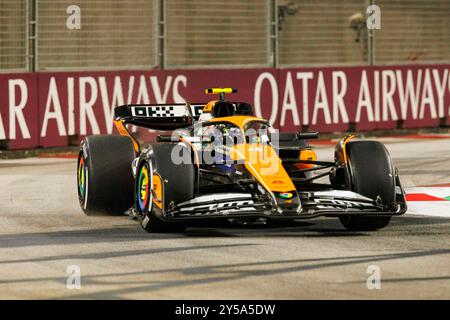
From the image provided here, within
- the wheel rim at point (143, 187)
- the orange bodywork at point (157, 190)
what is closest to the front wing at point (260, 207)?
the orange bodywork at point (157, 190)

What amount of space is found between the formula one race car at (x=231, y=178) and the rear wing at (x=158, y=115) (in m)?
0.88

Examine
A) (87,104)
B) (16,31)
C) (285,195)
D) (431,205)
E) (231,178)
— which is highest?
(16,31)

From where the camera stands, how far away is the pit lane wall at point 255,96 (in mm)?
20953

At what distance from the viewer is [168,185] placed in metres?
12.1

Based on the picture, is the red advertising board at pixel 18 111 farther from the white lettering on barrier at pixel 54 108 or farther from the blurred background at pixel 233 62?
the white lettering on barrier at pixel 54 108

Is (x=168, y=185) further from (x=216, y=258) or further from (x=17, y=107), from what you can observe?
(x=17, y=107)

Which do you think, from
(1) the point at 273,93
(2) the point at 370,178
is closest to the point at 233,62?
(1) the point at 273,93

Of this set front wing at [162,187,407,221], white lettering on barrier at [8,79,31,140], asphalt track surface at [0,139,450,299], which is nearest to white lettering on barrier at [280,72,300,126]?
white lettering on barrier at [8,79,31,140]

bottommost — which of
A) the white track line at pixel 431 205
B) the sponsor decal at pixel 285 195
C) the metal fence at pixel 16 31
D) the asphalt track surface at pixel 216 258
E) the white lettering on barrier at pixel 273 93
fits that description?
the asphalt track surface at pixel 216 258

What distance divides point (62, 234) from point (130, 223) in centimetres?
102

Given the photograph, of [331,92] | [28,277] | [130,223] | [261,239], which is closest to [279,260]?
[261,239]

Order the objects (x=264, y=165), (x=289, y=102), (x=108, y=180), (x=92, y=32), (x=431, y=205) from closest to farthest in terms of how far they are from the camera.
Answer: (x=264, y=165)
(x=108, y=180)
(x=431, y=205)
(x=92, y=32)
(x=289, y=102)

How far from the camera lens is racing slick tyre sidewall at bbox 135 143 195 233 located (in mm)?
12055

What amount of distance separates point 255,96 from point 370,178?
11098 mm
